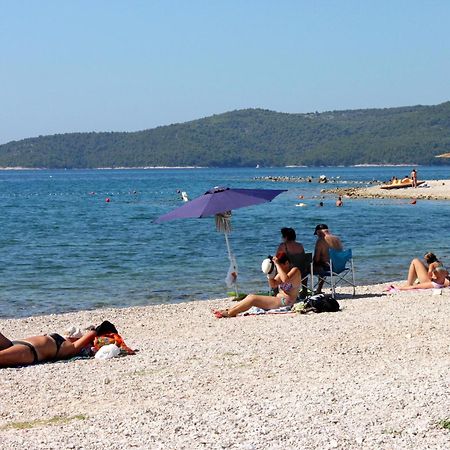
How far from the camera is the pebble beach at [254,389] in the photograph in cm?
617

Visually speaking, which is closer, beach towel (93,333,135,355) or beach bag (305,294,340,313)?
beach towel (93,333,135,355)

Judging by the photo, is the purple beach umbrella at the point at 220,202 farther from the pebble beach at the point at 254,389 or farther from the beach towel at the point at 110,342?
the beach towel at the point at 110,342

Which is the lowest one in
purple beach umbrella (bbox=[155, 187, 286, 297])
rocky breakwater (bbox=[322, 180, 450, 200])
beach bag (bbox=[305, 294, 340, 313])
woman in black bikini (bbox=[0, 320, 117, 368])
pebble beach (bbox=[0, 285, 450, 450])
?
rocky breakwater (bbox=[322, 180, 450, 200])

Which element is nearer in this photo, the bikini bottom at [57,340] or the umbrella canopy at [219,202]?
the bikini bottom at [57,340]

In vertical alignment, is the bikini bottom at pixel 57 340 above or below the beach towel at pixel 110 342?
above

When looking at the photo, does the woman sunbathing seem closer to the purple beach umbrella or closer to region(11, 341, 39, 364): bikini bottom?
the purple beach umbrella

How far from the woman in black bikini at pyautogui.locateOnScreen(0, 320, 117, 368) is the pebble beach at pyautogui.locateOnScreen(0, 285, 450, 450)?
0.51 feet

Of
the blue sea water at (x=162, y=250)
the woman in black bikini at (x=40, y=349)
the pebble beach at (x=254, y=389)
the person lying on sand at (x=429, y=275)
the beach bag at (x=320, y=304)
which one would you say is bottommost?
the blue sea water at (x=162, y=250)

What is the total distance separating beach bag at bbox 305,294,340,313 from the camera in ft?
37.7

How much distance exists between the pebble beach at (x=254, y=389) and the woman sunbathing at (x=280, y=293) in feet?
1.77

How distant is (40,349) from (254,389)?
265 centimetres

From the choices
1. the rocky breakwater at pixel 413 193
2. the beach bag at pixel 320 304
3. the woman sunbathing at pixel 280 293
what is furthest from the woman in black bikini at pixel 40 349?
the rocky breakwater at pixel 413 193

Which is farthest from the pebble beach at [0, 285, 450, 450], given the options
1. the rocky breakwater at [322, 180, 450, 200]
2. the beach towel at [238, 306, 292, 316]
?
the rocky breakwater at [322, 180, 450, 200]

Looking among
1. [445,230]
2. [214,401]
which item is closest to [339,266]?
[214,401]
